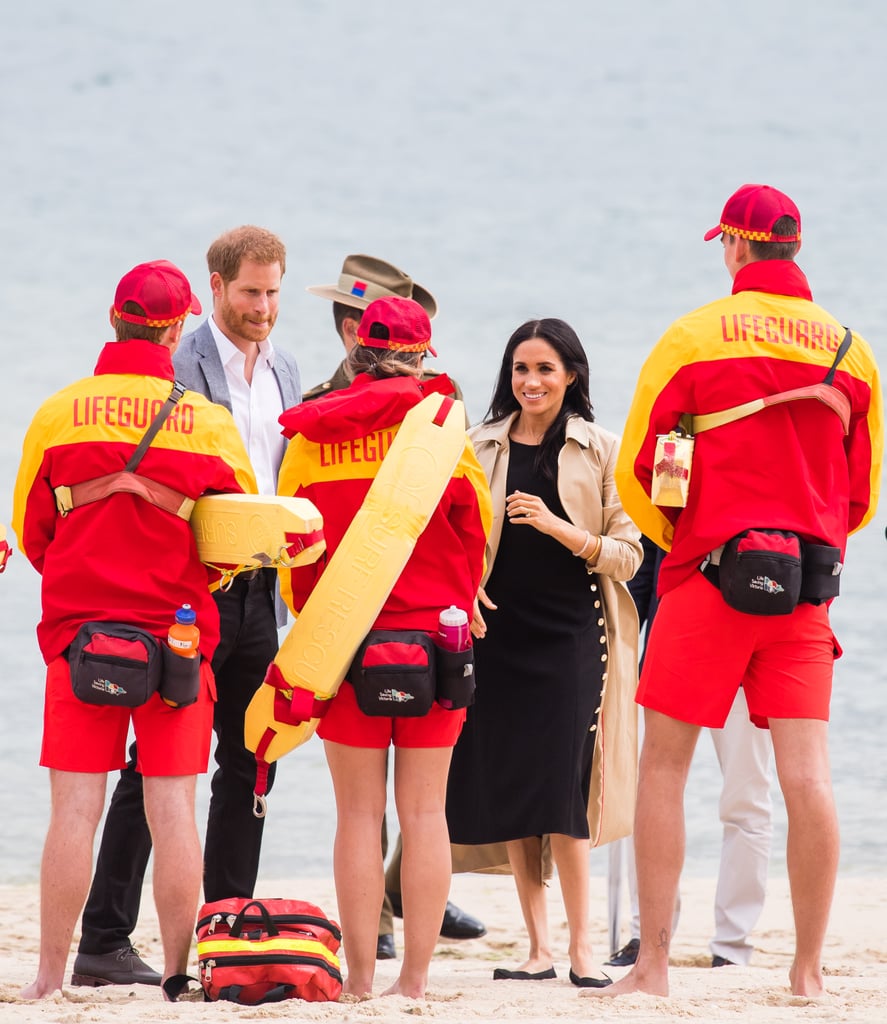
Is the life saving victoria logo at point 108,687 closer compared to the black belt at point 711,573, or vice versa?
the life saving victoria logo at point 108,687

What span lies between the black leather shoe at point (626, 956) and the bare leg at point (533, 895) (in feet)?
1.39

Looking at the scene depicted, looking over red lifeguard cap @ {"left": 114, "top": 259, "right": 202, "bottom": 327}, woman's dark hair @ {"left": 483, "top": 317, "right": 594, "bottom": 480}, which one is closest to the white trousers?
woman's dark hair @ {"left": 483, "top": 317, "right": 594, "bottom": 480}

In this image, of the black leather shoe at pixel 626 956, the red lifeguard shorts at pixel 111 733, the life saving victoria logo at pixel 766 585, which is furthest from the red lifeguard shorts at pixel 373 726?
the black leather shoe at pixel 626 956

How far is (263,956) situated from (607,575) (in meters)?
1.37

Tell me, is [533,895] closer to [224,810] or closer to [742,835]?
[742,835]

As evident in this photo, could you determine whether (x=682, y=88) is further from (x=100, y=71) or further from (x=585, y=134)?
(x=100, y=71)

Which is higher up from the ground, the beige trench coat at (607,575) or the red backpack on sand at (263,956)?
the beige trench coat at (607,575)

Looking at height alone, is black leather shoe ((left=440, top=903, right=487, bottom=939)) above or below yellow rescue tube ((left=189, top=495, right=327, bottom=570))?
below

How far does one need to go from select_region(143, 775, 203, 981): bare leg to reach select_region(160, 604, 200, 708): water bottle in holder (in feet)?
0.66

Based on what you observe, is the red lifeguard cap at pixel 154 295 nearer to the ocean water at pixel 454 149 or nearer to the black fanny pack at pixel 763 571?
the black fanny pack at pixel 763 571

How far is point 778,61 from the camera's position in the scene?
2109cm

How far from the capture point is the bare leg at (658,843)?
318cm

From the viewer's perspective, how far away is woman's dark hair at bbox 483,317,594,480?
3.94 m

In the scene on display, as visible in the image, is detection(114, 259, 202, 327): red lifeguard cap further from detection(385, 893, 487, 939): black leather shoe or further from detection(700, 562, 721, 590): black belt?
detection(385, 893, 487, 939): black leather shoe
